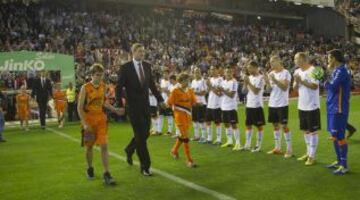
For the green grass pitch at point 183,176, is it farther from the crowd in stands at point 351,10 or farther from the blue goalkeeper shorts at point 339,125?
the crowd in stands at point 351,10

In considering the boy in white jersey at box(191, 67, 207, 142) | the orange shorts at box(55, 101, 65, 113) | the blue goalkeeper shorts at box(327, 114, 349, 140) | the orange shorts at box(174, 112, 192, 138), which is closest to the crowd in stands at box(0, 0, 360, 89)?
the orange shorts at box(55, 101, 65, 113)

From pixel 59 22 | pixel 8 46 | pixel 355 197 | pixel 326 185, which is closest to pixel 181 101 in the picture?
pixel 326 185

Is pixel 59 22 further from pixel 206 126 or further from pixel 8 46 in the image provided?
pixel 206 126

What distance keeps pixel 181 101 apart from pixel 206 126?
3.70 m

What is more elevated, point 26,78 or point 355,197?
point 26,78

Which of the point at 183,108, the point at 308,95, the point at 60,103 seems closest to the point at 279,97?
the point at 308,95

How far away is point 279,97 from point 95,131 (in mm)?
4233

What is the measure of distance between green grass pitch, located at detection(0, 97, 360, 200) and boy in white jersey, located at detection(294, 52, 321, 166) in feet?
1.57

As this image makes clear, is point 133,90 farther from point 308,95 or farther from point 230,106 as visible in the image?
point 230,106

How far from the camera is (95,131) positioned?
8.36 meters

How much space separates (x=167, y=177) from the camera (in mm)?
8773

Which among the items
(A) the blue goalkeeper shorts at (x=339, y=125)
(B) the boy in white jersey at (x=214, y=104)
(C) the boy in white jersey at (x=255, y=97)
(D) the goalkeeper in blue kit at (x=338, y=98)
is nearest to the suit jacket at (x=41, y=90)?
(B) the boy in white jersey at (x=214, y=104)

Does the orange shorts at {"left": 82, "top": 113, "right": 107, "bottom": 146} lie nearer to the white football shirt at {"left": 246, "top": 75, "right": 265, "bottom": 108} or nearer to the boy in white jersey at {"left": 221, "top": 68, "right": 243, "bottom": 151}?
the white football shirt at {"left": 246, "top": 75, "right": 265, "bottom": 108}

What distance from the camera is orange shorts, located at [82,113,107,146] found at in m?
8.31
